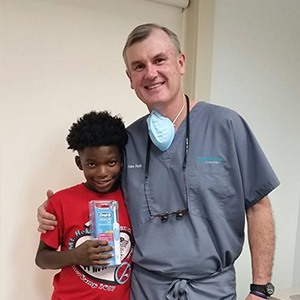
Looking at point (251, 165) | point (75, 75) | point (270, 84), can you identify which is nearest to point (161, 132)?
point (251, 165)

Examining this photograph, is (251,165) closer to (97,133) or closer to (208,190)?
(208,190)

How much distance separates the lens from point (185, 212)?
1132 millimetres

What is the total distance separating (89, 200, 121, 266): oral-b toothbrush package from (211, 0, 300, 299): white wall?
0.92 m

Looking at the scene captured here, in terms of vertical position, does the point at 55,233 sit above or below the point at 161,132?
below

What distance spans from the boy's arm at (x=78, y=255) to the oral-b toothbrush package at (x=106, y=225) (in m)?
0.02

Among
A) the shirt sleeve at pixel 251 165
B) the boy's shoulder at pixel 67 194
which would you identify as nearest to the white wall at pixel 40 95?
the boy's shoulder at pixel 67 194

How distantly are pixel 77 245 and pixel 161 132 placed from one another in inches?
16.6

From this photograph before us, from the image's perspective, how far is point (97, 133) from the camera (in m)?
1.17

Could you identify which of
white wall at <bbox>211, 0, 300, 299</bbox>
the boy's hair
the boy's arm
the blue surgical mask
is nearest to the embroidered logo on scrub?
the blue surgical mask

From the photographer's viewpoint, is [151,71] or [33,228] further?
[33,228]

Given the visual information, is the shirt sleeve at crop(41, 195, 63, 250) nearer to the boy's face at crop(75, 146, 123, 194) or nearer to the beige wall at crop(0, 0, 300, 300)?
the boy's face at crop(75, 146, 123, 194)

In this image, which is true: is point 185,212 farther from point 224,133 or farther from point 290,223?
point 290,223

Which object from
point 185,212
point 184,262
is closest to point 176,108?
point 185,212

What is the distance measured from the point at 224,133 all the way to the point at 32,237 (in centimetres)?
82
